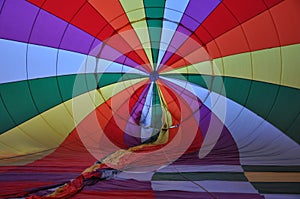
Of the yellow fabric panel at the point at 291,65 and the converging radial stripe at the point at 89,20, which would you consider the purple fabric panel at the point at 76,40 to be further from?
the yellow fabric panel at the point at 291,65

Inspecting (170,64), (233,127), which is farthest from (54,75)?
(233,127)

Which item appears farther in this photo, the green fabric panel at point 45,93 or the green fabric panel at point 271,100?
the green fabric panel at point 45,93

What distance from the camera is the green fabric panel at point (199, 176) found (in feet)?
6.06

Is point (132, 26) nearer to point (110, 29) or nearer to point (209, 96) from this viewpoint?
point (110, 29)

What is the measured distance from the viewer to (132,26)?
257cm

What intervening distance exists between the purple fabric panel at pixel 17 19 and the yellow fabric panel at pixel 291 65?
1.55 m

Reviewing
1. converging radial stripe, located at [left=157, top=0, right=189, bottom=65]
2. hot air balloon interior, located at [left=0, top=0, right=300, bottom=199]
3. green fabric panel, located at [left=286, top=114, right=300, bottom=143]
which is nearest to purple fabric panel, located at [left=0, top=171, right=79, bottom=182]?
hot air balloon interior, located at [left=0, top=0, right=300, bottom=199]

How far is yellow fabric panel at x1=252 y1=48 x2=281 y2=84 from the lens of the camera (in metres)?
2.26

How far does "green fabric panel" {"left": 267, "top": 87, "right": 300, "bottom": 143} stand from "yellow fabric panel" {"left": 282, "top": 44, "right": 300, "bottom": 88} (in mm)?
56

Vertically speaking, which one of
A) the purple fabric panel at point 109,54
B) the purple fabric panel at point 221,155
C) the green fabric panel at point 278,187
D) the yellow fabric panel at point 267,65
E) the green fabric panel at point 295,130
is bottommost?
the green fabric panel at point 278,187

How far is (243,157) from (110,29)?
3.96 feet

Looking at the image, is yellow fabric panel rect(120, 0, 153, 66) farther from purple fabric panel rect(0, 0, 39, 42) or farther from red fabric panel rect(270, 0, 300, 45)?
red fabric panel rect(270, 0, 300, 45)

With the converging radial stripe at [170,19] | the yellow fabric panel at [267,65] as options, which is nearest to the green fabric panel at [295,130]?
the yellow fabric panel at [267,65]

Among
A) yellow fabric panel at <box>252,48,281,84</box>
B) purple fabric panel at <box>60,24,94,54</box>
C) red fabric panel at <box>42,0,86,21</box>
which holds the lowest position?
yellow fabric panel at <box>252,48,281,84</box>
